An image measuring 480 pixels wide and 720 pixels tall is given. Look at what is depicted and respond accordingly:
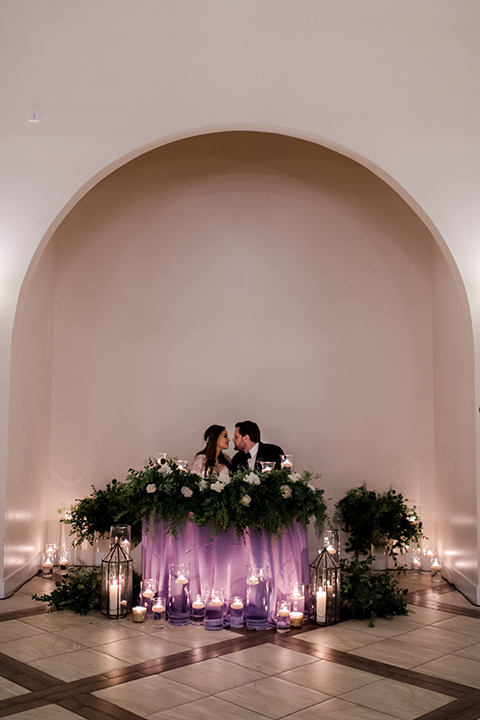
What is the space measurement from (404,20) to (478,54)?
2.31 ft

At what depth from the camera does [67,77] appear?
6.46 meters

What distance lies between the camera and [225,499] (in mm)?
5527

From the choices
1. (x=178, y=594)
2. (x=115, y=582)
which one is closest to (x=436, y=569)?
(x=178, y=594)

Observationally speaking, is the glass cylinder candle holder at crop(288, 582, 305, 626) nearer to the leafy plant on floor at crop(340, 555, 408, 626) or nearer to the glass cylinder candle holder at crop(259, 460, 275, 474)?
the leafy plant on floor at crop(340, 555, 408, 626)

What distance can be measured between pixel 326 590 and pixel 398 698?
1510 mm

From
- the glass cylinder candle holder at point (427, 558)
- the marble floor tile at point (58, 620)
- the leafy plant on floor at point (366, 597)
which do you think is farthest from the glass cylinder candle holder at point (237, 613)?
the glass cylinder candle holder at point (427, 558)

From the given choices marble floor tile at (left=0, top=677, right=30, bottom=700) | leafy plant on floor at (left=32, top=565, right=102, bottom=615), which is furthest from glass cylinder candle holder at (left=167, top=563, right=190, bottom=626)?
marble floor tile at (left=0, top=677, right=30, bottom=700)

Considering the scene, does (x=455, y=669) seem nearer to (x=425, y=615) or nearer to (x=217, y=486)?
(x=425, y=615)

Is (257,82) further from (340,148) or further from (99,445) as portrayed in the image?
(99,445)

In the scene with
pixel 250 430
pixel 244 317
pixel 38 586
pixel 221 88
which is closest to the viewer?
pixel 221 88

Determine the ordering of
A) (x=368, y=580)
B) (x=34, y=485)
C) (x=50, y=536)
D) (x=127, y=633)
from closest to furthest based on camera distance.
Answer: (x=127, y=633)
(x=368, y=580)
(x=34, y=485)
(x=50, y=536)

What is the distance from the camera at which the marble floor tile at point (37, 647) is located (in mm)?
4738

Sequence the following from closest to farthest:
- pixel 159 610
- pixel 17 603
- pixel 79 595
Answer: pixel 159 610 < pixel 79 595 < pixel 17 603

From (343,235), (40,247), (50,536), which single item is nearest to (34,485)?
(50,536)
